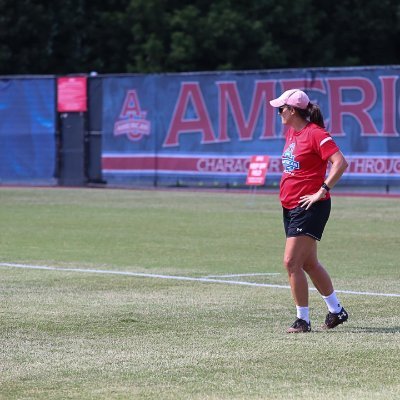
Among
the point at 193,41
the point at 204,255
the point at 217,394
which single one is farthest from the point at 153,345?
the point at 193,41

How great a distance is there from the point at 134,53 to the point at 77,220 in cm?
2868

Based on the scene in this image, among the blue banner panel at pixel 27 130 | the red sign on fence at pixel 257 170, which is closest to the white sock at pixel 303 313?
the red sign on fence at pixel 257 170

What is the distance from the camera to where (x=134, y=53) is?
51469 mm

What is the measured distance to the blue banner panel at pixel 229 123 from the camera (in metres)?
31.6

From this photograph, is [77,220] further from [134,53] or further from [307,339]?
[134,53]

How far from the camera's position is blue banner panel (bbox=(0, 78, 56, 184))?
3781 centimetres

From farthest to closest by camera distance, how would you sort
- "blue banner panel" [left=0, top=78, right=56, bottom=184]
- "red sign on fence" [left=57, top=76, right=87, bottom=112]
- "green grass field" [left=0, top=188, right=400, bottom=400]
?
1. "blue banner panel" [left=0, top=78, right=56, bottom=184]
2. "red sign on fence" [left=57, top=76, right=87, bottom=112]
3. "green grass field" [left=0, top=188, right=400, bottom=400]

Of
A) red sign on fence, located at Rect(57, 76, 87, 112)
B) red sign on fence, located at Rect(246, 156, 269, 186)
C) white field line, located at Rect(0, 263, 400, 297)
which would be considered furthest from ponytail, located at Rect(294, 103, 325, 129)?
red sign on fence, located at Rect(57, 76, 87, 112)

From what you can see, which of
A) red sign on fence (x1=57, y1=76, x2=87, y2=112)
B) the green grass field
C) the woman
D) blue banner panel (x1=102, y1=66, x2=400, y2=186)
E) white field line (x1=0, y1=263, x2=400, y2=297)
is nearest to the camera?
the green grass field

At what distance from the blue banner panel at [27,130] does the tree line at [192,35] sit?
1075 centimetres

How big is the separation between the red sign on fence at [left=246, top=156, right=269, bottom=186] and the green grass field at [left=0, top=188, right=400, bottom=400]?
7012mm

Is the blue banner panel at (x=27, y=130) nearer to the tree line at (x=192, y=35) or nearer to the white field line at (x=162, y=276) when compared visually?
the tree line at (x=192, y=35)

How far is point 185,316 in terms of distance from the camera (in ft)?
35.2

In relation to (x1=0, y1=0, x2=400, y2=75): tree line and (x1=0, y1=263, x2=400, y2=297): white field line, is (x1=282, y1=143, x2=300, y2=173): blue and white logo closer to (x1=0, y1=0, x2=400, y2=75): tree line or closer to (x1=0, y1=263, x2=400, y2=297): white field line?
(x1=0, y1=263, x2=400, y2=297): white field line
